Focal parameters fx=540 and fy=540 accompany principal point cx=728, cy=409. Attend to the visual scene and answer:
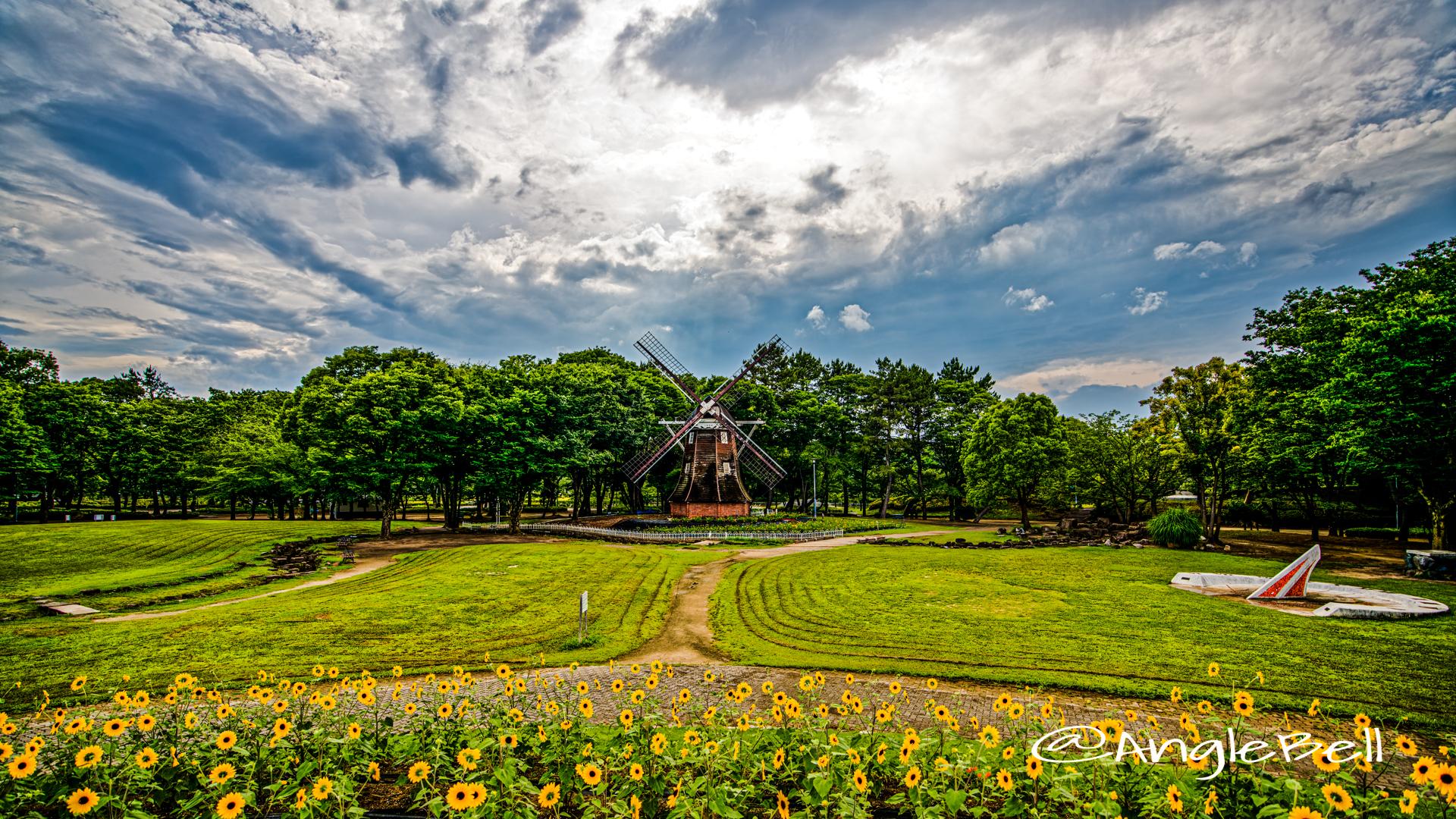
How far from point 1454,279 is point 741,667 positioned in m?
27.7

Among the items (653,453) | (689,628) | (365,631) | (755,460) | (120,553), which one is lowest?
(689,628)

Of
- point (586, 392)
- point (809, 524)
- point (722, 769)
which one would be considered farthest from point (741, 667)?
point (586, 392)

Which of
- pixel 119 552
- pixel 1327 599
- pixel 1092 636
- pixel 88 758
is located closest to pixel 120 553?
pixel 119 552

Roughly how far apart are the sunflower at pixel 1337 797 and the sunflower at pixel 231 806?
571 centimetres

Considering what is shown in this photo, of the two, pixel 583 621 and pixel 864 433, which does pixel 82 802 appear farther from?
pixel 864 433

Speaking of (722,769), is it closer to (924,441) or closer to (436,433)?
(436,433)

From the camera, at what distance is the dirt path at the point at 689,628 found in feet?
34.2

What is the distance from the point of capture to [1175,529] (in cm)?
2453

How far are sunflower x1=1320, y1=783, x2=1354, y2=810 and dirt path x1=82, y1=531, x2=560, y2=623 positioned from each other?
1909 cm

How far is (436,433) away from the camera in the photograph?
29750mm

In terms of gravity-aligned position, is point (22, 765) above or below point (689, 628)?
above

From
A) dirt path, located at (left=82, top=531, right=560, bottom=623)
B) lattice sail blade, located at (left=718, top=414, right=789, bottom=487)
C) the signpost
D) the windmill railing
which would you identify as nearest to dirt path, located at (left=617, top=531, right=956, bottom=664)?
the signpost

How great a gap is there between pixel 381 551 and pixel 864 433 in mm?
36506

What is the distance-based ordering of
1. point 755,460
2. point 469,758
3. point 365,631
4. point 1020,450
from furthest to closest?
point 755,460 → point 1020,450 → point 365,631 → point 469,758
